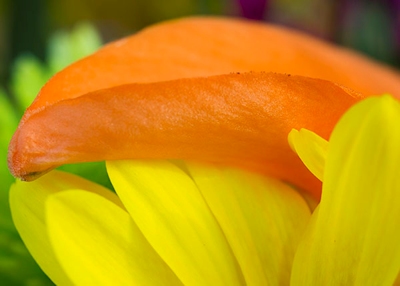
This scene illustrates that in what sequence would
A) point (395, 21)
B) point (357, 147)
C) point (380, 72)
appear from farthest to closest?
point (395, 21), point (380, 72), point (357, 147)

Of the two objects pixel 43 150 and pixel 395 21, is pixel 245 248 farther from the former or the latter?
pixel 395 21

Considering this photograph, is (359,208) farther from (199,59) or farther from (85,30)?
(85,30)

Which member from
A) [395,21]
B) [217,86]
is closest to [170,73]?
[217,86]

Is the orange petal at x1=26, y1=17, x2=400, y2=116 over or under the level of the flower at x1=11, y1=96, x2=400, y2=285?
over

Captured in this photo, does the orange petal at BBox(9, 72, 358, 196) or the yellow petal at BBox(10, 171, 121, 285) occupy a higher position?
the orange petal at BBox(9, 72, 358, 196)

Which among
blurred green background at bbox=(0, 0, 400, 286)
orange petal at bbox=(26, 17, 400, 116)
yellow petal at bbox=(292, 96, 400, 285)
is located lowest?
blurred green background at bbox=(0, 0, 400, 286)

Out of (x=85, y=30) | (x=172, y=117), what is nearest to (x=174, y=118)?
(x=172, y=117)
